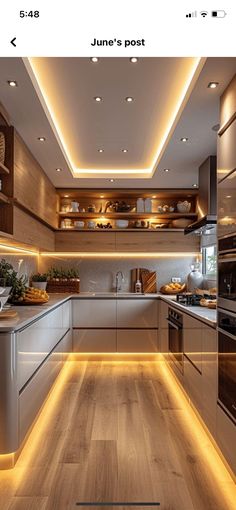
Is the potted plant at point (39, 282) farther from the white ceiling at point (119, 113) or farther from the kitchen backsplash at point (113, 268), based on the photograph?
the white ceiling at point (119, 113)

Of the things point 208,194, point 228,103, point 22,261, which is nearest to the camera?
point 228,103

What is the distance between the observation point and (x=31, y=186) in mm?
3600

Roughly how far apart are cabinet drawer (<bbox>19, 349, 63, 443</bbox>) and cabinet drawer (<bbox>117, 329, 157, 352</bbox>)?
1.23 meters

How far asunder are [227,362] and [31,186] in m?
2.47

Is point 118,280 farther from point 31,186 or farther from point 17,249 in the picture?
point 31,186

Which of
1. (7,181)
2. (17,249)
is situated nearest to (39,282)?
(17,249)

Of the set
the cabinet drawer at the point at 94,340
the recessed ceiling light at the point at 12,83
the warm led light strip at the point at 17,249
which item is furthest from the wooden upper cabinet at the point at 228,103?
the cabinet drawer at the point at 94,340

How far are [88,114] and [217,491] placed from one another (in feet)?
8.99

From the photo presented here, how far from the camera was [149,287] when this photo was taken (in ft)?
17.5

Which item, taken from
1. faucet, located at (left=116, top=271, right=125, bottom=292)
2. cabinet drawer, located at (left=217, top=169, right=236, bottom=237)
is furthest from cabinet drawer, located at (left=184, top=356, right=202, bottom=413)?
faucet, located at (left=116, top=271, right=125, bottom=292)

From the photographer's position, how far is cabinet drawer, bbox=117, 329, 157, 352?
459cm

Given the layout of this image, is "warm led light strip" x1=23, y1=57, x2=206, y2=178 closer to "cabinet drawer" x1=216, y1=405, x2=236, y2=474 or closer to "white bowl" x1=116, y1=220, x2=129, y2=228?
"white bowl" x1=116, y1=220, x2=129, y2=228
